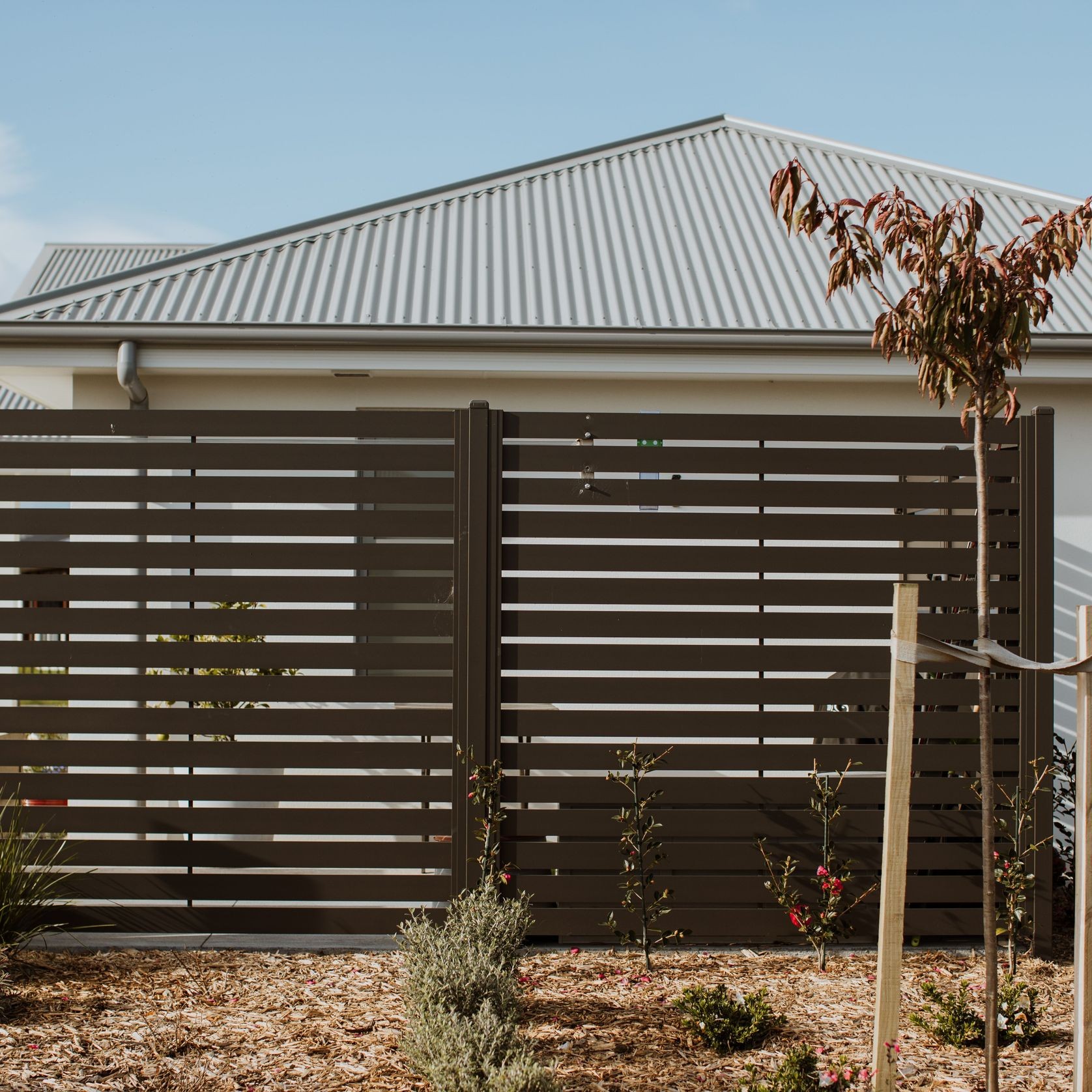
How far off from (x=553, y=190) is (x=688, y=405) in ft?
12.6

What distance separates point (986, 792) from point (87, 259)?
721 inches

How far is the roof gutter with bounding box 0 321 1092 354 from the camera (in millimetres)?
5965

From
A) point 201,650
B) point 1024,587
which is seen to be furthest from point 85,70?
point 1024,587

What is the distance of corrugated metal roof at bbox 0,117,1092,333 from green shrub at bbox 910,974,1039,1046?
3876 mm

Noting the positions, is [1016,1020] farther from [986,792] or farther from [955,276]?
[955,276]

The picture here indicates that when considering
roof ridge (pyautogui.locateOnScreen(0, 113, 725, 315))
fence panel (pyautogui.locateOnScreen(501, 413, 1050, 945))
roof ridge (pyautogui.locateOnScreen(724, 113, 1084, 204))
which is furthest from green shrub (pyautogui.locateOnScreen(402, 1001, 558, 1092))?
roof ridge (pyautogui.locateOnScreen(724, 113, 1084, 204))

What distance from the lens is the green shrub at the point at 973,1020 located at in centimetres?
336

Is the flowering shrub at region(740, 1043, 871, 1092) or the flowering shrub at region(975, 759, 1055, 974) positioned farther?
the flowering shrub at region(975, 759, 1055, 974)

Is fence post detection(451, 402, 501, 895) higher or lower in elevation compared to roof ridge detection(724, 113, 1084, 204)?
lower

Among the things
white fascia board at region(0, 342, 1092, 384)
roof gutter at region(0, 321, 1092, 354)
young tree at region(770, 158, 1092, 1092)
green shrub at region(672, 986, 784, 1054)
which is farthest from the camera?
white fascia board at region(0, 342, 1092, 384)

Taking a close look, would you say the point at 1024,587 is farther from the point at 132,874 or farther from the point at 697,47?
the point at 697,47

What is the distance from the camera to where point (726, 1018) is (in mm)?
3318

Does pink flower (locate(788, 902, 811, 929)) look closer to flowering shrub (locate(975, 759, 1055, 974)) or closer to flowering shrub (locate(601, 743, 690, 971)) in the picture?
flowering shrub (locate(601, 743, 690, 971))

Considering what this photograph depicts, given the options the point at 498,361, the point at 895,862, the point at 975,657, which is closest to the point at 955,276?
the point at 975,657
